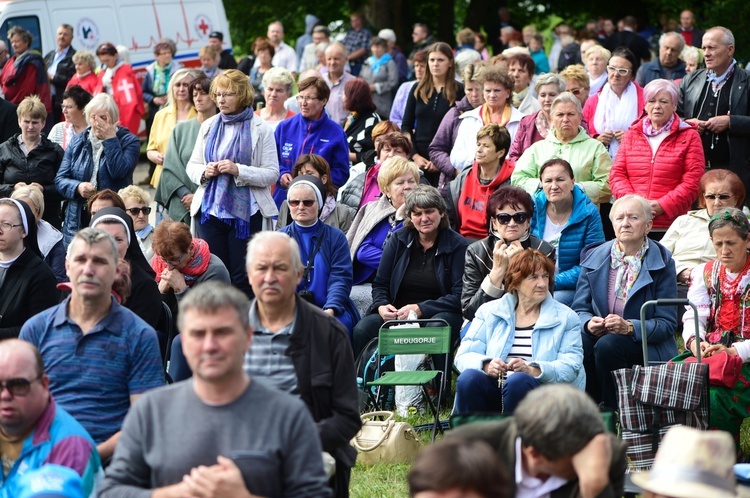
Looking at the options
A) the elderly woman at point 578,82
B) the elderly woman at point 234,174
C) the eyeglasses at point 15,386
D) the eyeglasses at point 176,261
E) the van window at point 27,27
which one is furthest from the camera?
the van window at point 27,27

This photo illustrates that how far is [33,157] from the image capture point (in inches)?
419

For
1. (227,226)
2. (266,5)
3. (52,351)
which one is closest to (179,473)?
(52,351)

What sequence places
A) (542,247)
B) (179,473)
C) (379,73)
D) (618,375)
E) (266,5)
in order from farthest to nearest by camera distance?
(266,5), (379,73), (542,247), (618,375), (179,473)

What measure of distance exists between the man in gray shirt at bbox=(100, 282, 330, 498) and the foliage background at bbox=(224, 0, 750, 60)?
17414mm

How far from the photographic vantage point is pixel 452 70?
1173 cm

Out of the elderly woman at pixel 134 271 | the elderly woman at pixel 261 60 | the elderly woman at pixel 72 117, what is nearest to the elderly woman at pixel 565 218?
the elderly woman at pixel 134 271

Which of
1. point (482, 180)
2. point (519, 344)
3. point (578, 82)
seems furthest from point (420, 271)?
point (578, 82)

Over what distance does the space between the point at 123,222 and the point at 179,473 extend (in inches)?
133

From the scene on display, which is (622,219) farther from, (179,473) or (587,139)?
(179,473)

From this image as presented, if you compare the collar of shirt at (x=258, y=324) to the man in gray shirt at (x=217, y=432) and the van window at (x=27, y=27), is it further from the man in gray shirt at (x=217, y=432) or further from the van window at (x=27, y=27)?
the van window at (x=27, y=27)

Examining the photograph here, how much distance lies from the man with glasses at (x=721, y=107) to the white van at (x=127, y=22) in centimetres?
965

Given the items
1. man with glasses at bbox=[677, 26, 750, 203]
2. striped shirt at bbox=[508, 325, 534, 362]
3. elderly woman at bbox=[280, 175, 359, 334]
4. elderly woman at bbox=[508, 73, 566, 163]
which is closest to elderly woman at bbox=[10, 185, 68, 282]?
elderly woman at bbox=[280, 175, 359, 334]

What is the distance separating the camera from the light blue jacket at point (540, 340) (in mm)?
6957

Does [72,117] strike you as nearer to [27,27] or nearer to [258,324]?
[27,27]
